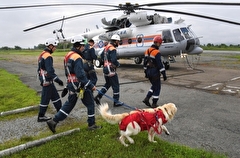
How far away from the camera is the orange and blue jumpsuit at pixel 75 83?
465 centimetres

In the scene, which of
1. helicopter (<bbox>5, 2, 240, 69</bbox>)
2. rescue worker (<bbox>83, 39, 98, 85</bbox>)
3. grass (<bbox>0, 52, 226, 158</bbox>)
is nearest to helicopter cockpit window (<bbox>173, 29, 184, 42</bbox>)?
helicopter (<bbox>5, 2, 240, 69</bbox>)

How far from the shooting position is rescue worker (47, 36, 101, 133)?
4.66 m

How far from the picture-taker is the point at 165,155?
379 cm

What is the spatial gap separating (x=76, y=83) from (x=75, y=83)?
2 cm

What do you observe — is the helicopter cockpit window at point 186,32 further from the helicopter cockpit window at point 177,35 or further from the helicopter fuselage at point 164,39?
the helicopter cockpit window at point 177,35

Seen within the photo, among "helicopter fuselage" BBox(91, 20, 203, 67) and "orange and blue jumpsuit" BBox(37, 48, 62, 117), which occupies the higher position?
"helicopter fuselage" BBox(91, 20, 203, 67)

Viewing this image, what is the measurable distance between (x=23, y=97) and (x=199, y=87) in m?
7.19

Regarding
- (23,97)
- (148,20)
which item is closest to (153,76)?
(23,97)

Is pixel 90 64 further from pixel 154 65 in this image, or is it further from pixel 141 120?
pixel 141 120

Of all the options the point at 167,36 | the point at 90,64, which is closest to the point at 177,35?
the point at 167,36

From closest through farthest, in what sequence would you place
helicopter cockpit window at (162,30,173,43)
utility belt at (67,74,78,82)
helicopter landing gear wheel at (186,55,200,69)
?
utility belt at (67,74,78,82) < helicopter cockpit window at (162,30,173,43) < helicopter landing gear wheel at (186,55,200,69)

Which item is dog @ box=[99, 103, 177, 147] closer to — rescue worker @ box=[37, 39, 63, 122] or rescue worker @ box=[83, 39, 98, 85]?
rescue worker @ box=[37, 39, 63, 122]

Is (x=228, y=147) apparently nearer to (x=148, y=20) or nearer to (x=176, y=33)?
(x=176, y=33)

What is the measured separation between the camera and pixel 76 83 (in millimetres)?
4867
